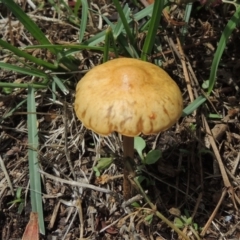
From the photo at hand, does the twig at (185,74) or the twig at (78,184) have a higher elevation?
the twig at (185,74)

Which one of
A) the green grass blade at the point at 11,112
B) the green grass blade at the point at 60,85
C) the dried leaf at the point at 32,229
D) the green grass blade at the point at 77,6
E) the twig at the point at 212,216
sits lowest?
the dried leaf at the point at 32,229

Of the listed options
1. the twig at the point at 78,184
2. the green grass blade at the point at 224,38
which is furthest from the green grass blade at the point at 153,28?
the twig at the point at 78,184

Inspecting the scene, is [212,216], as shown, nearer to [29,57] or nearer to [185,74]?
[185,74]

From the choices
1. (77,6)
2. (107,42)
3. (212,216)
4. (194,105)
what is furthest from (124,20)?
(212,216)

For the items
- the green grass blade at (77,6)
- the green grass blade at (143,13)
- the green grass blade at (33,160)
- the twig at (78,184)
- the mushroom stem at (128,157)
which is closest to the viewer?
the mushroom stem at (128,157)

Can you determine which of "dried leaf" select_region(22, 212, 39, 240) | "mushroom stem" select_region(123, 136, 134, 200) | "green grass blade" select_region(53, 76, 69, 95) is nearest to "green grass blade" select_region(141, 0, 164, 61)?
"green grass blade" select_region(53, 76, 69, 95)

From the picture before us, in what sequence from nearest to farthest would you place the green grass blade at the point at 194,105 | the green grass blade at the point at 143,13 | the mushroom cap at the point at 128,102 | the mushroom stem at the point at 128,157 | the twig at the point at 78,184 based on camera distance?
the mushroom cap at the point at 128,102
the mushroom stem at the point at 128,157
the twig at the point at 78,184
the green grass blade at the point at 194,105
the green grass blade at the point at 143,13

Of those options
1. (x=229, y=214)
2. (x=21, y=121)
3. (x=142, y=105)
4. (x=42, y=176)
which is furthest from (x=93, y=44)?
(x=229, y=214)

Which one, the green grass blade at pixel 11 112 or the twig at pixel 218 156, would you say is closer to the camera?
the twig at pixel 218 156

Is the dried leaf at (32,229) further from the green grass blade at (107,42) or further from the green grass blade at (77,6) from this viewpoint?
the green grass blade at (77,6)
